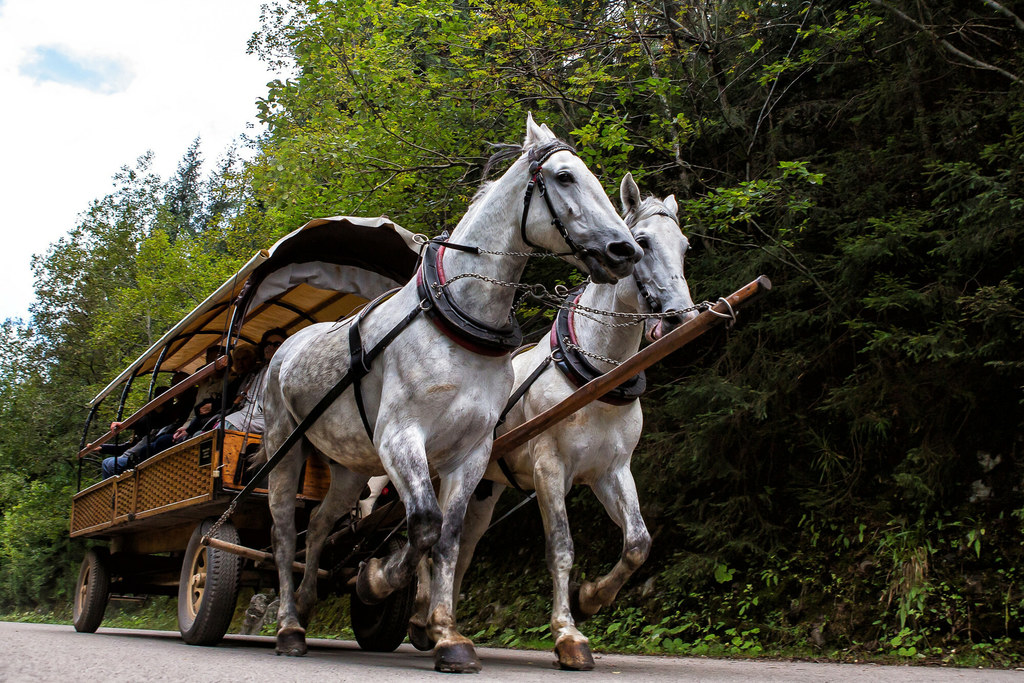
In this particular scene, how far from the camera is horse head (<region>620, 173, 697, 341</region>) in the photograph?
4691 mm

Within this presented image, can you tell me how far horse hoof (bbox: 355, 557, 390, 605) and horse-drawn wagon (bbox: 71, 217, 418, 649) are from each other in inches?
39.1

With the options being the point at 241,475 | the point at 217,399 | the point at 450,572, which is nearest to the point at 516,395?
the point at 450,572

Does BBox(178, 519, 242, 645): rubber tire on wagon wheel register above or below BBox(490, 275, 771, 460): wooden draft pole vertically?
below

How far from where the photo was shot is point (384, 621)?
605 cm

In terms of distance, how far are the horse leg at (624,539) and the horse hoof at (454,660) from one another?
1.18 metres

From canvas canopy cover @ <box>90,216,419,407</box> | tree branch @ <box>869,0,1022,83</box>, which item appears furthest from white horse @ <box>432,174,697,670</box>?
tree branch @ <box>869,0,1022,83</box>

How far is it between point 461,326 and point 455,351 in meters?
0.14

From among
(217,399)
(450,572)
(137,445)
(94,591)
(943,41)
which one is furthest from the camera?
(137,445)

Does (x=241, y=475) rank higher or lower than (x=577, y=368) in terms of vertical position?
lower

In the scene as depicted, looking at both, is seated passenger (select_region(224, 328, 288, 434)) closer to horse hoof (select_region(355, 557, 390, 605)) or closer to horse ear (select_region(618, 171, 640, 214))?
horse hoof (select_region(355, 557, 390, 605))

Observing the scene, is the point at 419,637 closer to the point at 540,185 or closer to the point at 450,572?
the point at 450,572

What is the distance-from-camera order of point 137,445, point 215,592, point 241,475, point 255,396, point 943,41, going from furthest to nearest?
point 137,445, point 255,396, point 943,41, point 241,475, point 215,592

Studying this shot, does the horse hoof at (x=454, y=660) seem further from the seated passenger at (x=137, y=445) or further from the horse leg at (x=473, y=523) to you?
the seated passenger at (x=137, y=445)

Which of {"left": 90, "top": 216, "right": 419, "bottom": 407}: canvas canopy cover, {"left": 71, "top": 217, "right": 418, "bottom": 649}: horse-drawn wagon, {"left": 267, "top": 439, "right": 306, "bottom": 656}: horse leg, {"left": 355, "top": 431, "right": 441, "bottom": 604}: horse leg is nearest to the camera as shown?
{"left": 355, "top": 431, "right": 441, "bottom": 604}: horse leg
